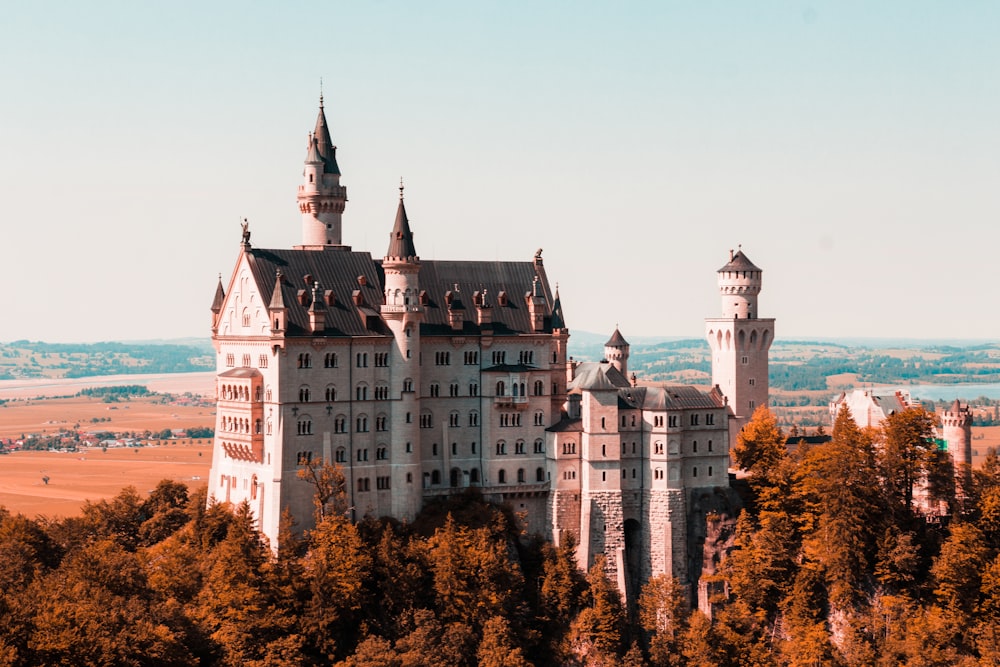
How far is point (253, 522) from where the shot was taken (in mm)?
109500

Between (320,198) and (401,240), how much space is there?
36.4ft

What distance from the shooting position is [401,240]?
371 feet

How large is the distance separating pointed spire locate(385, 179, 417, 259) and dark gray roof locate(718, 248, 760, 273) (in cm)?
3474

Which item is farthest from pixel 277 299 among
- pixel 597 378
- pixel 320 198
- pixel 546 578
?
pixel 546 578

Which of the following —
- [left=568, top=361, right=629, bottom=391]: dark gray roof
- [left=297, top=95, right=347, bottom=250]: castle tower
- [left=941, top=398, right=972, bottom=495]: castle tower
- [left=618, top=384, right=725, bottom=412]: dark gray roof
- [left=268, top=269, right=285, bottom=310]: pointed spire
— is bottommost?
[left=941, top=398, right=972, bottom=495]: castle tower

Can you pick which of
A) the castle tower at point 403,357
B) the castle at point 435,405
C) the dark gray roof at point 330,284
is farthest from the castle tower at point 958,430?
the dark gray roof at point 330,284

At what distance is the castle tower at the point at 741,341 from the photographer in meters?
133

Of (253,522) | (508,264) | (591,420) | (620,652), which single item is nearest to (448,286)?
(508,264)

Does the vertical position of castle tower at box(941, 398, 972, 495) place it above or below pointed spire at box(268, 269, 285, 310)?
below

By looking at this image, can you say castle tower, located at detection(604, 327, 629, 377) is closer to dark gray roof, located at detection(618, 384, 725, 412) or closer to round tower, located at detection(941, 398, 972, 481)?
dark gray roof, located at detection(618, 384, 725, 412)

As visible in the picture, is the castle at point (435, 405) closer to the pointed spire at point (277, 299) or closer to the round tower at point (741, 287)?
the pointed spire at point (277, 299)

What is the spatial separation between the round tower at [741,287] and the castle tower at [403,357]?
1373 inches

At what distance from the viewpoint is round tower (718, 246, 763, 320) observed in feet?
438

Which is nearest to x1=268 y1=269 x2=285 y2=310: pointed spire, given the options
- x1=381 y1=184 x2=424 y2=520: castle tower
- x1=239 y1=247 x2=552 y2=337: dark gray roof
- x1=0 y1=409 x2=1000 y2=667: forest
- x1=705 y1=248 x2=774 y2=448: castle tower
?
x1=239 y1=247 x2=552 y2=337: dark gray roof
